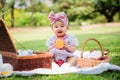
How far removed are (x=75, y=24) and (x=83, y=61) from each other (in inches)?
1176

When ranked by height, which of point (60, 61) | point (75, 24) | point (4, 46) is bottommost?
point (75, 24)

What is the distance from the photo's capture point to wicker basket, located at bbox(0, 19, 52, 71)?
435 cm

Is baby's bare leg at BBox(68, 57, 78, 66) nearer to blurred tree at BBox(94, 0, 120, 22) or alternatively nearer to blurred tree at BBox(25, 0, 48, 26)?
blurred tree at BBox(25, 0, 48, 26)

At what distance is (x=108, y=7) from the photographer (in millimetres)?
37406

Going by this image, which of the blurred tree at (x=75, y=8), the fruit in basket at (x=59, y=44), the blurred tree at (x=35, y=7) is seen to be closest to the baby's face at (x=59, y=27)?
the fruit in basket at (x=59, y=44)

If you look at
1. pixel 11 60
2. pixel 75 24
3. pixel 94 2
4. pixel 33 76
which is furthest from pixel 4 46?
pixel 94 2

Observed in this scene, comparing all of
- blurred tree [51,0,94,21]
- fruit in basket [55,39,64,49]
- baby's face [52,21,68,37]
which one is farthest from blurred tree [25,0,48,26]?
fruit in basket [55,39,64,49]

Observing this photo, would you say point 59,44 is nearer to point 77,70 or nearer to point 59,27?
point 59,27

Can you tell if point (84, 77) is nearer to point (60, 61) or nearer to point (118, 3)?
point (60, 61)

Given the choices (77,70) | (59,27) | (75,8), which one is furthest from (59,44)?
(75,8)

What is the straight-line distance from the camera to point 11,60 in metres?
4.50

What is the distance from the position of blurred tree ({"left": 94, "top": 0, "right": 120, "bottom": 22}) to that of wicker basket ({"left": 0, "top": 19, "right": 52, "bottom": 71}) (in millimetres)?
31721

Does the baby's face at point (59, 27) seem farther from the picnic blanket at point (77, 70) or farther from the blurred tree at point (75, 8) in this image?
the blurred tree at point (75, 8)

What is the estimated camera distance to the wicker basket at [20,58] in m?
4.35
